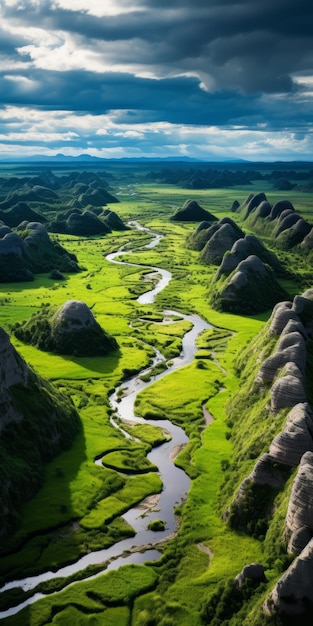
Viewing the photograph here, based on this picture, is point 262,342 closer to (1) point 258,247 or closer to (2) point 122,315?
(2) point 122,315

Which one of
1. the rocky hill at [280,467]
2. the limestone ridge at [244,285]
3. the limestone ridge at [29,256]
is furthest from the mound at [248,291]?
the limestone ridge at [29,256]

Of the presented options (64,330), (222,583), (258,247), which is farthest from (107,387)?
(258,247)

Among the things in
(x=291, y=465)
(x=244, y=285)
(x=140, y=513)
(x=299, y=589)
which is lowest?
(x=140, y=513)

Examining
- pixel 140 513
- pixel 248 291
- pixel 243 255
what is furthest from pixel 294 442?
pixel 243 255

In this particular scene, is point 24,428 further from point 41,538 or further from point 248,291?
point 248,291

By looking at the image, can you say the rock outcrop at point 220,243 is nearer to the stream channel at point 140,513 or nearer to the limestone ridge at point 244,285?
the limestone ridge at point 244,285

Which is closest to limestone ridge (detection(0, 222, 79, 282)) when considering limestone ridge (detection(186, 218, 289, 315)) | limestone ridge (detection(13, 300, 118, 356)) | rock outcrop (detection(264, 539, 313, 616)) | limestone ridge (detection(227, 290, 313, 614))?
limestone ridge (detection(186, 218, 289, 315))
